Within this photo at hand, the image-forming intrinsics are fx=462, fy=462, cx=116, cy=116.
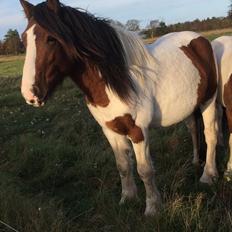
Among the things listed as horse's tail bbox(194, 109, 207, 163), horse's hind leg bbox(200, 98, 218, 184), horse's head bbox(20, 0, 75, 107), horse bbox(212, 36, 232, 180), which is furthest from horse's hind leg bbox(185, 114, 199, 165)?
horse's head bbox(20, 0, 75, 107)

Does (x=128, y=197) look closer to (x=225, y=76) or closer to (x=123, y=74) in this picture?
(x=123, y=74)

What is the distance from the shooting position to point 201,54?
18.9 feet

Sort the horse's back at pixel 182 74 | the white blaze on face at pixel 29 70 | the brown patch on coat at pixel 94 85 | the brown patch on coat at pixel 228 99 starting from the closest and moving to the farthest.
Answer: the white blaze on face at pixel 29 70, the brown patch on coat at pixel 94 85, the horse's back at pixel 182 74, the brown patch on coat at pixel 228 99

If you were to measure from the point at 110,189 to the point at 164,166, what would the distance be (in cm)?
83

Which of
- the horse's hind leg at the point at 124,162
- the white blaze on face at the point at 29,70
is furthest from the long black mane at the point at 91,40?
the horse's hind leg at the point at 124,162

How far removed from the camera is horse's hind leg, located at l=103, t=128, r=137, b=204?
5250 mm

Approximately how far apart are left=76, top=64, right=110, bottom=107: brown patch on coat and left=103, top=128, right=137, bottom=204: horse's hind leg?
56 cm

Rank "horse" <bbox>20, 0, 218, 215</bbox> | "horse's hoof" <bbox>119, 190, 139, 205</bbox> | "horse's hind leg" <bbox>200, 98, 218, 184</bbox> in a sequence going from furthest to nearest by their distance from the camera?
"horse's hind leg" <bbox>200, 98, 218, 184</bbox> < "horse's hoof" <bbox>119, 190, 139, 205</bbox> < "horse" <bbox>20, 0, 218, 215</bbox>

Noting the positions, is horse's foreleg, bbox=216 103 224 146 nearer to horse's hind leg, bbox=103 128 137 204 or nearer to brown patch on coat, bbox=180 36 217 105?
brown patch on coat, bbox=180 36 217 105

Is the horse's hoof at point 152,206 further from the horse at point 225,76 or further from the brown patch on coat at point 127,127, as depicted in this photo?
the horse at point 225,76

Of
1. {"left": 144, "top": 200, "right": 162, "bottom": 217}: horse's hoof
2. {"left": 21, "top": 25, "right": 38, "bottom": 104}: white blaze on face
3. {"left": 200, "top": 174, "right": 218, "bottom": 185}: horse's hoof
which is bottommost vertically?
{"left": 200, "top": 174, "right": 218, "bottom": 185}: horse's hoof

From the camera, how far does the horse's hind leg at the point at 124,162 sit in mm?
5250

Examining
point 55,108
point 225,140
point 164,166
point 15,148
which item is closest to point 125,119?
point 164,166

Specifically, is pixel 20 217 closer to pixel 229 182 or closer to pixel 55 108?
pixel 229 182
